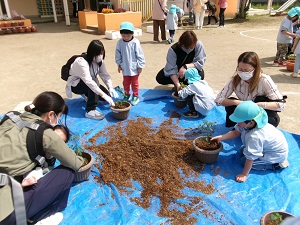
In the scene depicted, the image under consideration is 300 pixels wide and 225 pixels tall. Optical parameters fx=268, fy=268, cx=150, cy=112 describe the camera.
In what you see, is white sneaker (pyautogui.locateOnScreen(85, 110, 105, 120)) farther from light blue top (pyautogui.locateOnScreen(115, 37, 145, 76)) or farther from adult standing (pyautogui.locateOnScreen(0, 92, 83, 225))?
adult standing (pyautogui.locateOnScreen(0, 92, 83, 225))

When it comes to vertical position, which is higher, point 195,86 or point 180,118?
point 195,86

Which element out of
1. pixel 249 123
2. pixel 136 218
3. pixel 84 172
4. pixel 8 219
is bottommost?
pixel 136 218

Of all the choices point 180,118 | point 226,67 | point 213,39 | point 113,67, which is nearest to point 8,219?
point 180,118

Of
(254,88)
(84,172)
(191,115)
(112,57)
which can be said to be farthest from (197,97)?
(112,57)

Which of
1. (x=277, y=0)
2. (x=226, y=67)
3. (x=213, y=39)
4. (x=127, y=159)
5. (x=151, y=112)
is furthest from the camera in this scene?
(x=277, y=0)

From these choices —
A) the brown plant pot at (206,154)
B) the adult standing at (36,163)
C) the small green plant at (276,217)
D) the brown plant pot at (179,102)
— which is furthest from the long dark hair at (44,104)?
the brown plant pot at (179,102)

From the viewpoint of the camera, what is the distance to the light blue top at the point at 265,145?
2.61 m

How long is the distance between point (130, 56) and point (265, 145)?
8.20 feet

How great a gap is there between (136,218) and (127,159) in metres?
0.81

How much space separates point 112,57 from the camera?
759 cm

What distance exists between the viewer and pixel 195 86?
13.1 feet

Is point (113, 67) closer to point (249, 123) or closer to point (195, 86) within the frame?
point (195, 86)

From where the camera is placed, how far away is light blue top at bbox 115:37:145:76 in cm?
426

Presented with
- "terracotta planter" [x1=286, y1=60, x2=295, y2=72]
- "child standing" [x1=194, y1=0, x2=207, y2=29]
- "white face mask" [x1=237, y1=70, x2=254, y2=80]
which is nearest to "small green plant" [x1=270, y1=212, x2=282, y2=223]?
"white face mask" [x1=237, y1=70, x2=254, y2=80]
